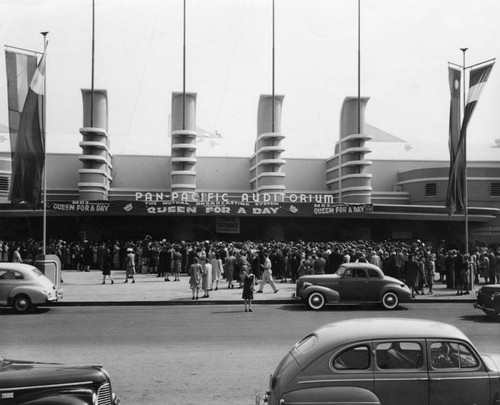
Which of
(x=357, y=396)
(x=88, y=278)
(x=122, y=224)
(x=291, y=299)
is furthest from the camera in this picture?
(x=122, y=224)

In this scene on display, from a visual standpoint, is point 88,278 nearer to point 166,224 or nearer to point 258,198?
point 166,224

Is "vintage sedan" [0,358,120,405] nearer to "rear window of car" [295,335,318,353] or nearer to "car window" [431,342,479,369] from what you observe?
"rear window of car" [295,335,318,353]

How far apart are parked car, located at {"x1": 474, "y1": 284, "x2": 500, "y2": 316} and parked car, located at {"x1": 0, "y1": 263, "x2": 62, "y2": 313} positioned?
1279 centimetres

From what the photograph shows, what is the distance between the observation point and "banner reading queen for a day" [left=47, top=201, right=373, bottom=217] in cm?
3719

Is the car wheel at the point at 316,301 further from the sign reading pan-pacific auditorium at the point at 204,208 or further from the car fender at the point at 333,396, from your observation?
the sign reading pan-pacific auditorium at the point at 204,208

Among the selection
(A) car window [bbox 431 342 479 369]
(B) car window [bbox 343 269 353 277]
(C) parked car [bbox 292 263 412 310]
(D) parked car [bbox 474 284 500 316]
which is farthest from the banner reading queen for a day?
(A) car window [bbox 431 342 479 369]

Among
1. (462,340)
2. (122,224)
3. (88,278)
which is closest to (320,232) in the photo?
(122,224)

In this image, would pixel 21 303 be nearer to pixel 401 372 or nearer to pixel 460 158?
pixel 401 372

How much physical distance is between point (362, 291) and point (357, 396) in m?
11.9

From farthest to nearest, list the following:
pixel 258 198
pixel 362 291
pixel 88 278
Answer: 1. pixel 258 198
2. pixel 88 278
3. pixel 362 291

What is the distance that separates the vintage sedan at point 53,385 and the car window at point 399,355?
3.28 meters

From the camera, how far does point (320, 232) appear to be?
43.1 m

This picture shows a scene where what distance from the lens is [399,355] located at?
691 centimetres

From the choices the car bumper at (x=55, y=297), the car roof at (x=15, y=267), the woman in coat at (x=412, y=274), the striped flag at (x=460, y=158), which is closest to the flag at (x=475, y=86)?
the striped flag at (x=460, y=158)
